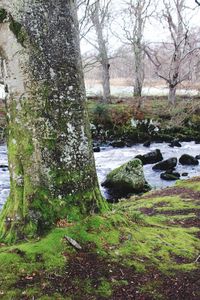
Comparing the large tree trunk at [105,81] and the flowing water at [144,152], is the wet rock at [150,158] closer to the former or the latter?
the flowing water at [144,152]

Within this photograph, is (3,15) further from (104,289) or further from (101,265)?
(104,289)

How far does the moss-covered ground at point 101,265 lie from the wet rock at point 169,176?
987 centimetres

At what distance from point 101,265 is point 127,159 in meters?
14.8

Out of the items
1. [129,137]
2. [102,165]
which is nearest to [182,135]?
[129,137]

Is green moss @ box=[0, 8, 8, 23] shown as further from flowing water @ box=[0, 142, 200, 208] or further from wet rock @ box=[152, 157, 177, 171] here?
wet rock @ box=[152, 157, 177, 171]

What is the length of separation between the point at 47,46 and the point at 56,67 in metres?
0.23

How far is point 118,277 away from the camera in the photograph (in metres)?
3.42

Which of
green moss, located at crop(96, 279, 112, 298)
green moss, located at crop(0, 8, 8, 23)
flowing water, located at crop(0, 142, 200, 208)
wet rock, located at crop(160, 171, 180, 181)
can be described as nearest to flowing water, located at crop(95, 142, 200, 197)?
flowing water, located at crop(0, 142, 200, 208)

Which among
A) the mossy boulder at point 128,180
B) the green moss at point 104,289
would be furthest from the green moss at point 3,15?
the mossy boulder at point 128,180

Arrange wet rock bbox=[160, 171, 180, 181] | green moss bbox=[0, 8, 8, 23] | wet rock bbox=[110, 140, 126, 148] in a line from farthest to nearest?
1. wet rock bbox=[110, 140, 126, 148]
2. wet rock bbox=[160, 171, 180, 181]
3. green moss bbox=[0, 8, 8, 23]

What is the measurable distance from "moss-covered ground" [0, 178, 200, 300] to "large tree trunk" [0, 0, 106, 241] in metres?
0.25

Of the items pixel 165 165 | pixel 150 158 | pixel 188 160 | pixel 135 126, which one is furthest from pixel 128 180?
pixel 135 126

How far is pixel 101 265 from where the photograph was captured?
350cm

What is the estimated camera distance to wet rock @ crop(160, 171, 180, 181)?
559 inches
